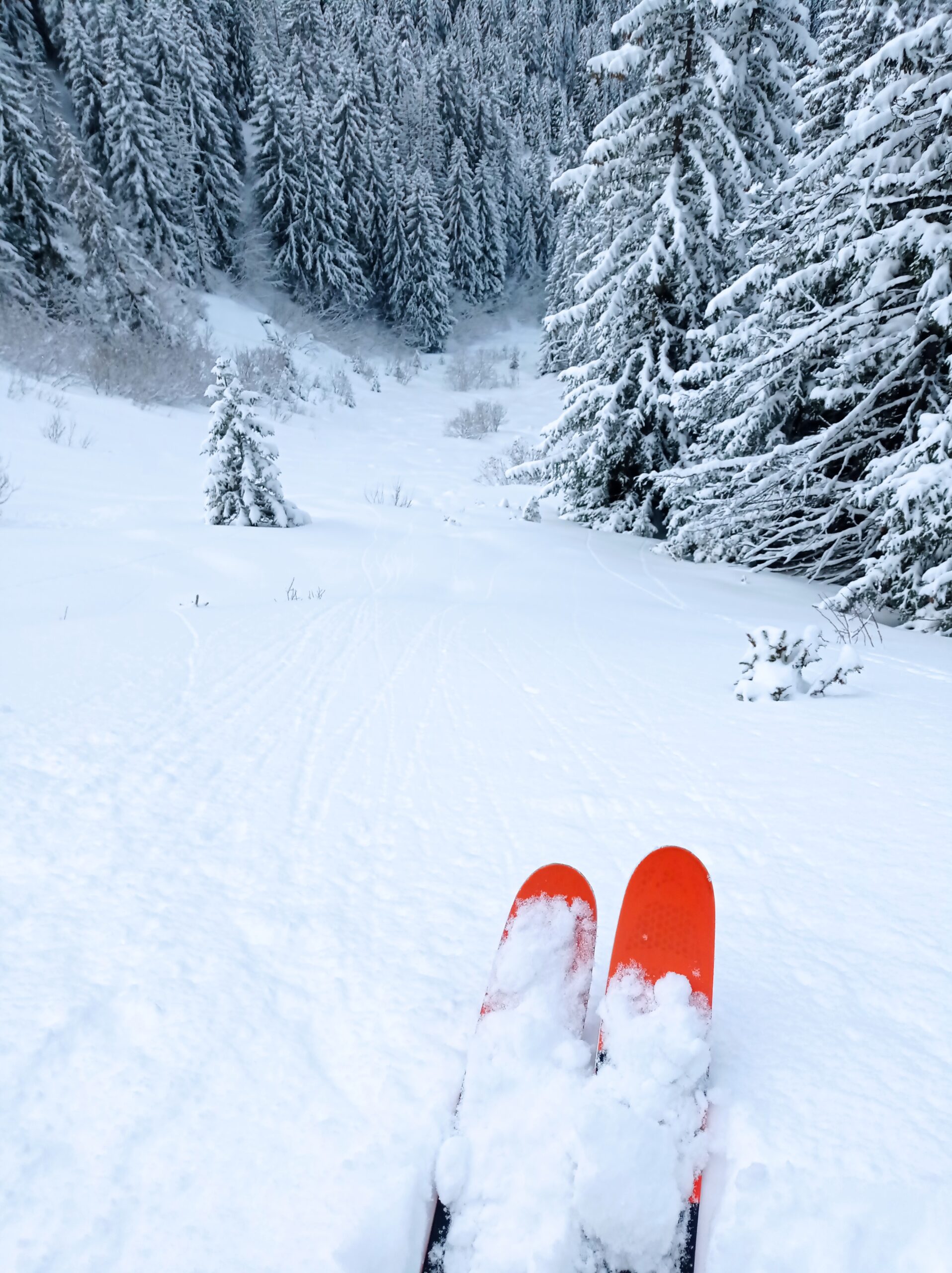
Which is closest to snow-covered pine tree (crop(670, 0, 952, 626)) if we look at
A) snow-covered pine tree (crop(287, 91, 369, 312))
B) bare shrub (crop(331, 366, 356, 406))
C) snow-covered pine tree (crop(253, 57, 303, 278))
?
bare shrub (crop(331, 366, 356, 406))

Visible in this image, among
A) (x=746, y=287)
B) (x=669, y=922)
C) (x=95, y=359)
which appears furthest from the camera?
(x=95, y=359)

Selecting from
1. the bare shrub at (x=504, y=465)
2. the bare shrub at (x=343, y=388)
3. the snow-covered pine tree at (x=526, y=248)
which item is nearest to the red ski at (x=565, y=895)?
the bare shrub at (x=504, y=465)

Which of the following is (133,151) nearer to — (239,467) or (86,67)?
(86,67)

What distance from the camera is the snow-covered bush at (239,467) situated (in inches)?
324

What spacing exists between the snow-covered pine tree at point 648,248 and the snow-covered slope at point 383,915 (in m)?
6.30

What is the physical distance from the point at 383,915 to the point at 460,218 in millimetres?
44054

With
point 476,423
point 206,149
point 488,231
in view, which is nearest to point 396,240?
point 488,231

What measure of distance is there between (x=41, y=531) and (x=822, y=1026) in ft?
24.6

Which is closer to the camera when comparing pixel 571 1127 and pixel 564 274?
pixel 571 1127

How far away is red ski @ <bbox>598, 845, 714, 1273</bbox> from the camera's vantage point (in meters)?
1.23

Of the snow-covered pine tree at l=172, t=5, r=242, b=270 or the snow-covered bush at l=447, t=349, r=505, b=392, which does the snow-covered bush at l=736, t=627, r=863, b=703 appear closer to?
the snow-covered bush at l=447, t=349, r=505, b=392

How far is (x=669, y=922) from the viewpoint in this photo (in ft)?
4.27

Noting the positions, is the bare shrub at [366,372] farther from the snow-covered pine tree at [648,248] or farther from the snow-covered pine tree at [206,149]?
the snow-covered pine tree at [648,248]

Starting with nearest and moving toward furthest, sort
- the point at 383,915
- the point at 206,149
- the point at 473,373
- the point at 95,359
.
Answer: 1. the point at 383,915
2. the point at 95,359
3. the point at 206,149
4. the point at 473,373
